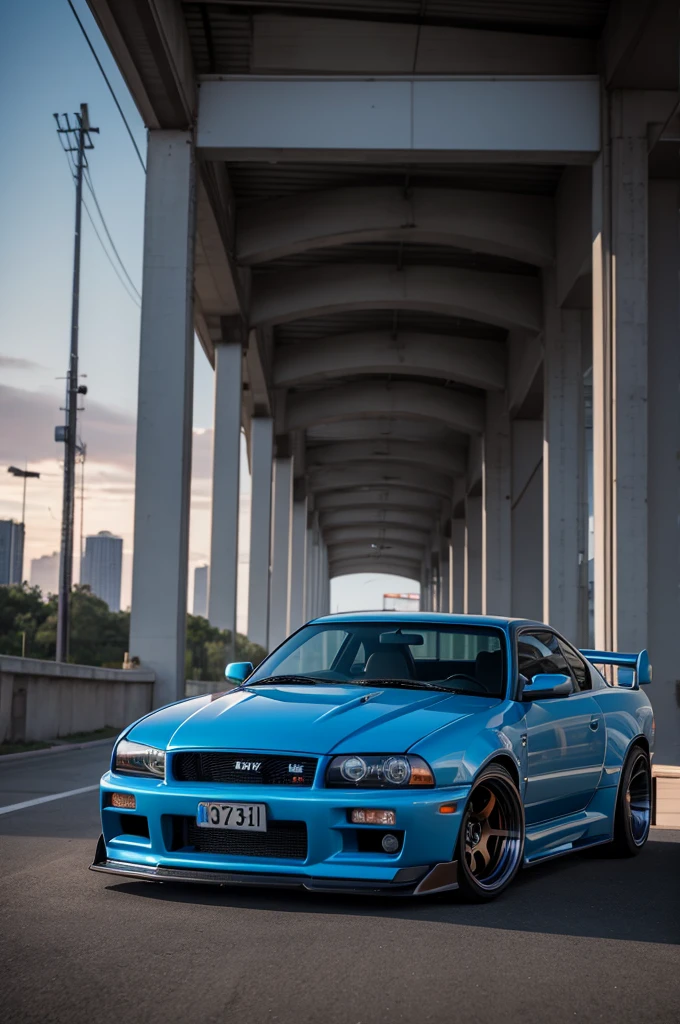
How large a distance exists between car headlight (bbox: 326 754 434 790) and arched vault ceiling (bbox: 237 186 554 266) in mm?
20287

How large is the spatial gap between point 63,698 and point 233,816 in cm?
1202

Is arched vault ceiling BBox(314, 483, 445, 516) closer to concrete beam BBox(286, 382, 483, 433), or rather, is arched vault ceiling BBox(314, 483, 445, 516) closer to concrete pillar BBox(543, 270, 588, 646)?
concrete beam BBox(286, 382, 483, 433)

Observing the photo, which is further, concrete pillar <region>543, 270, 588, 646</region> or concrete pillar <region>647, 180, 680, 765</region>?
concrete pillar <region>543, 270, 588, 646</region>

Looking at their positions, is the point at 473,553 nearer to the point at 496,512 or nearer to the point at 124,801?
the point at 496,512

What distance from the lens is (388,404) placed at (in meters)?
39.6

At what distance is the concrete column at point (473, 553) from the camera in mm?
49344

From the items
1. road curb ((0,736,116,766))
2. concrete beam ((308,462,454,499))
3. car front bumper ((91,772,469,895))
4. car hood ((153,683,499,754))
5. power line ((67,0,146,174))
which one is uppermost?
power line ((67,0,146,174))

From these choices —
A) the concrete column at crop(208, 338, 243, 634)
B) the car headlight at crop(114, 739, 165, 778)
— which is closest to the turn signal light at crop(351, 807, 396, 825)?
the car headlight at crop(114, 739, 165, 778)

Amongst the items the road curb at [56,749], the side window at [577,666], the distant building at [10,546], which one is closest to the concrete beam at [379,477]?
the distant building at [10,546]

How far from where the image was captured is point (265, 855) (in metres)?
5.06

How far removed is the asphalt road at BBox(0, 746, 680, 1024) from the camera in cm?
368

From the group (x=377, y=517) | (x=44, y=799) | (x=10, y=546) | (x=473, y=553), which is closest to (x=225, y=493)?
(x=473, y=553)

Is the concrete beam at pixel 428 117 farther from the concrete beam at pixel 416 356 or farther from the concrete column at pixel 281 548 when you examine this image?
the concrete column at pixel 281 548

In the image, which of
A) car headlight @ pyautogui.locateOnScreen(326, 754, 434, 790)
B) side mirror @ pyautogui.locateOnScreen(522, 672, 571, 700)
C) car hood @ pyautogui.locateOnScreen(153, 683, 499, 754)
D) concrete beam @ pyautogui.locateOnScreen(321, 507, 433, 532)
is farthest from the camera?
concrete beam @ pyautogui.locateOnScreen(321, 507, 433, 532)
